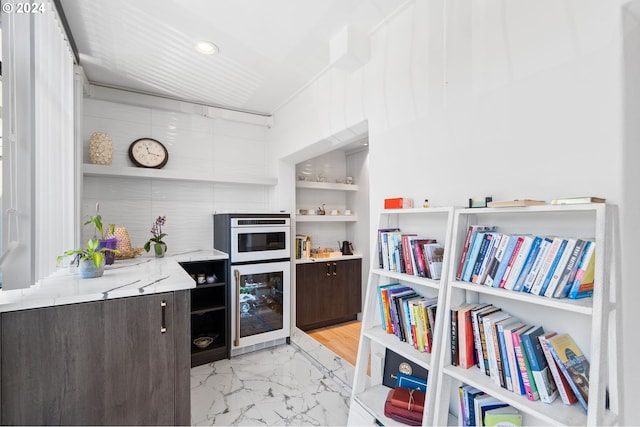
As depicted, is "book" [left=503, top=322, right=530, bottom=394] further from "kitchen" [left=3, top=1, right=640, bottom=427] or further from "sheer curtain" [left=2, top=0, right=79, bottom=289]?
"sheer curtain" [left=2, top=0, right=79, bottom=289]

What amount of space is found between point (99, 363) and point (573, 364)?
189 cm

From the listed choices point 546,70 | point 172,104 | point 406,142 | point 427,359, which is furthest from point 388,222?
point 172,104

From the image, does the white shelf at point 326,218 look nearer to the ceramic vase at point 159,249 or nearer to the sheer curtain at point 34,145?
the ceramic vase at point 159,249

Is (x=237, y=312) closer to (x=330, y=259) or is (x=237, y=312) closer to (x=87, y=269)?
(x=330, y=259)

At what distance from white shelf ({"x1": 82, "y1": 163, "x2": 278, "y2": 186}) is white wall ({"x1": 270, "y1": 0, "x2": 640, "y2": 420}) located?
63.5 inches

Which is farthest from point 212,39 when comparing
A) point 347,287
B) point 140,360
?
point 347,287

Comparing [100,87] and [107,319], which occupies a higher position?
[100,87]

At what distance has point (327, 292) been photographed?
3631 millimetres

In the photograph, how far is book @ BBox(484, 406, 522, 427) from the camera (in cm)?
121

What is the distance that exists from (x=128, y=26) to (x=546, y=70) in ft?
7.85

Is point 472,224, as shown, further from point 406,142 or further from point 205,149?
point 205,149

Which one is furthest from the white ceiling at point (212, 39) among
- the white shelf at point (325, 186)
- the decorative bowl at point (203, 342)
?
the decorative bowl at point (203, 342)

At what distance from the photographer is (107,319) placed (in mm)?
1337

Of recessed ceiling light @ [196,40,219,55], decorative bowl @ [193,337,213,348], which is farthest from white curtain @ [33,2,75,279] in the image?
decorative bowl @ [193,337,213,348]
